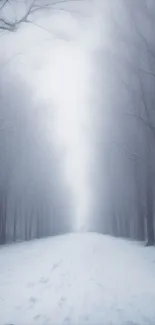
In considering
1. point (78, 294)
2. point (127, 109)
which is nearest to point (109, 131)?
point (127, 109)

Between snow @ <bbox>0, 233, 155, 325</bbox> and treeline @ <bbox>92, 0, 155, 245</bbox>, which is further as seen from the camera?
treeline @ <bbox>92, 0, 155, 245</bbox>

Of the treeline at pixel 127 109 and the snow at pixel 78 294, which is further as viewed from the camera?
the treeline at pixel 127 109

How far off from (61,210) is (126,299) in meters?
43.7

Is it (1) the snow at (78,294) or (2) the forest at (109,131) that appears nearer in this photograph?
(1) the snow at (78,294)

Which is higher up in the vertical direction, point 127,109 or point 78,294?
point 127,109

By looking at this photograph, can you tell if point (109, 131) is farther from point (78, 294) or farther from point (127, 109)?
point (78, 294)

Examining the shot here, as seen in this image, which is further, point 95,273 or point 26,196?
point 26,196

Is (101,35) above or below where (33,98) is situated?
above

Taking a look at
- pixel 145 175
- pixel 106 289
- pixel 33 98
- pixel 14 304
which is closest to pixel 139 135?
pixel 145 175

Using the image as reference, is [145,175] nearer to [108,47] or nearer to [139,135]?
[139,135]

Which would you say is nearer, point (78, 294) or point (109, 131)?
point (78, 294)

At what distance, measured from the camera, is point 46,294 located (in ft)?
22.8

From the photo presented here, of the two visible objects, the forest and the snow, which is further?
the forest

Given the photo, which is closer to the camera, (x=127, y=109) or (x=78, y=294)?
(x=78, y=294)
